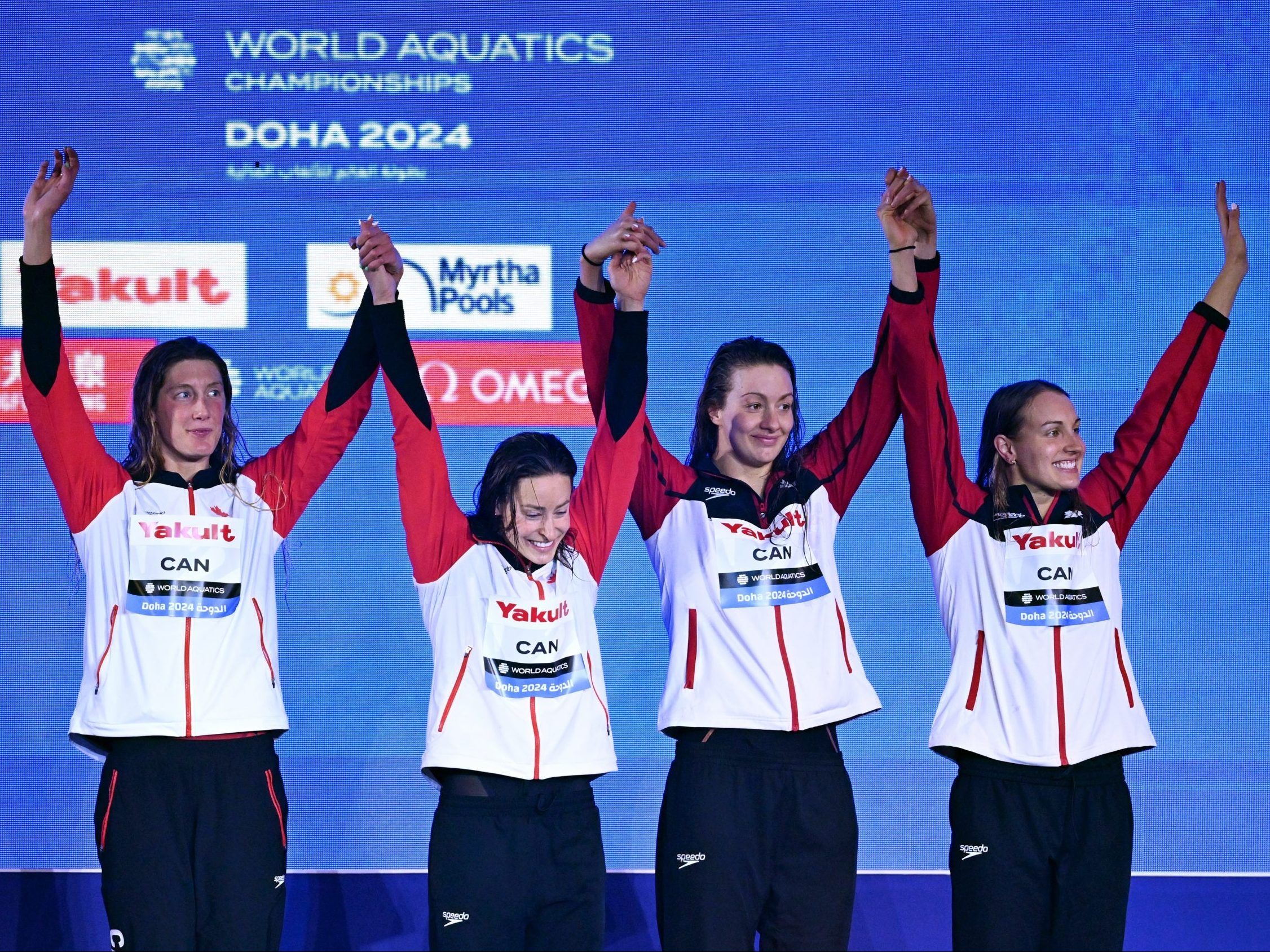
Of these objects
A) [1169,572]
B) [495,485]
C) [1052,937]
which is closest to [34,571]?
[495,485]

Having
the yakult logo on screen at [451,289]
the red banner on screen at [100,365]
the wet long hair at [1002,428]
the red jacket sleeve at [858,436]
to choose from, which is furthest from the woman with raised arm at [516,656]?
the red banner on screen at [100,365]

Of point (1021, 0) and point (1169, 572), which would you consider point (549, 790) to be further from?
point (1021, 0)

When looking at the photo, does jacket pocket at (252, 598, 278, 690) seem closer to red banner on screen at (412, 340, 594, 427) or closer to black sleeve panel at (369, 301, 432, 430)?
black sleeve panel at (369, 301, 432, 430)

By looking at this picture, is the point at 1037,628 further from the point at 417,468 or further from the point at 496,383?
the point at 496,383

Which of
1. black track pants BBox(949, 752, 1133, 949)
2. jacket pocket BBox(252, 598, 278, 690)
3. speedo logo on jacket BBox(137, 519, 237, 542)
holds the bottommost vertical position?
black track pants BBox(949, 752, 1133, 949)

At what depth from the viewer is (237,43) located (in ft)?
12.2

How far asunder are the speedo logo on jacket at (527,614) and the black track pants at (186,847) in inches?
20.8

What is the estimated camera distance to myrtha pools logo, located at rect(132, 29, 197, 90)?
3.71 m

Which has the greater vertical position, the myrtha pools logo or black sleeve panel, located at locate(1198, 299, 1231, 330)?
the myrtha pools logo

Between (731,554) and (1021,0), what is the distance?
6.67 feet

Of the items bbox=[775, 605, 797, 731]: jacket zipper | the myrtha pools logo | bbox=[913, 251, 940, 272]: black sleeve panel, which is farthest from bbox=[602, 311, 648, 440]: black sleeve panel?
the myrtha pools logo

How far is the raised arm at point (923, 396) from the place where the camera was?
269 cm

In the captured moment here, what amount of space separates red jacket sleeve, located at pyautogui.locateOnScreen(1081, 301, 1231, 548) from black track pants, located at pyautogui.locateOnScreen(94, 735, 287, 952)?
1729mm

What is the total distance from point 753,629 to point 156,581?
3.57ft
